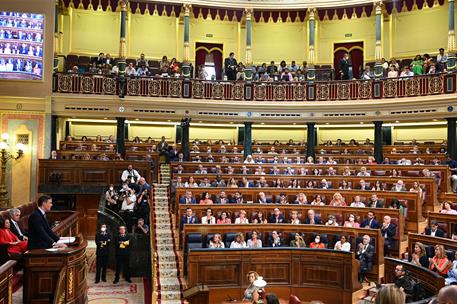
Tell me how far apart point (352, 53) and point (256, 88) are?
520 centimetres

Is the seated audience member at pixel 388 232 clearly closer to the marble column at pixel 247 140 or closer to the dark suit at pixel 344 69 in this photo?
the marble column at pixel 247 140

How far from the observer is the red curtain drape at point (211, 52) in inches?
830

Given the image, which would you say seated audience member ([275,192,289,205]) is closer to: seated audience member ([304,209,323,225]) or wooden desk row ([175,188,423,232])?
wooden desk row ([175,188,423,232])

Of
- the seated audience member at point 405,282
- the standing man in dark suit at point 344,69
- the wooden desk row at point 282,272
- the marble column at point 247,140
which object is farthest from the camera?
the standing man in dark suit at point 344,69

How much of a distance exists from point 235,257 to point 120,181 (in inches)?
267

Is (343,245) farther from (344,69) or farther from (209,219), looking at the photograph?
(344,69)

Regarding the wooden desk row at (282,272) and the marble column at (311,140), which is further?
the marble column at (311,140)

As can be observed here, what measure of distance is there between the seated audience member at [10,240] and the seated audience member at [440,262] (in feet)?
19.7

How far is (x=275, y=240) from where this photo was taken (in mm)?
9773

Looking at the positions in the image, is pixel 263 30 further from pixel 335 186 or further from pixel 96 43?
pixel 335 186

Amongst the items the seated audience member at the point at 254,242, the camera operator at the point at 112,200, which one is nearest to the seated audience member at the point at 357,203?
the seated audience member at the point at 254,242

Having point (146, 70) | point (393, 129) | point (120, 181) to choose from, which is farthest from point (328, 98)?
point (120, 181)

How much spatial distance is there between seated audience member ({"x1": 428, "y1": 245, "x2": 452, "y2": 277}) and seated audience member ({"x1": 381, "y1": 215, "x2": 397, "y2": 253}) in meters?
2.03

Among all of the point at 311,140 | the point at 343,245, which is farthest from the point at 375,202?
the point at 311,140
